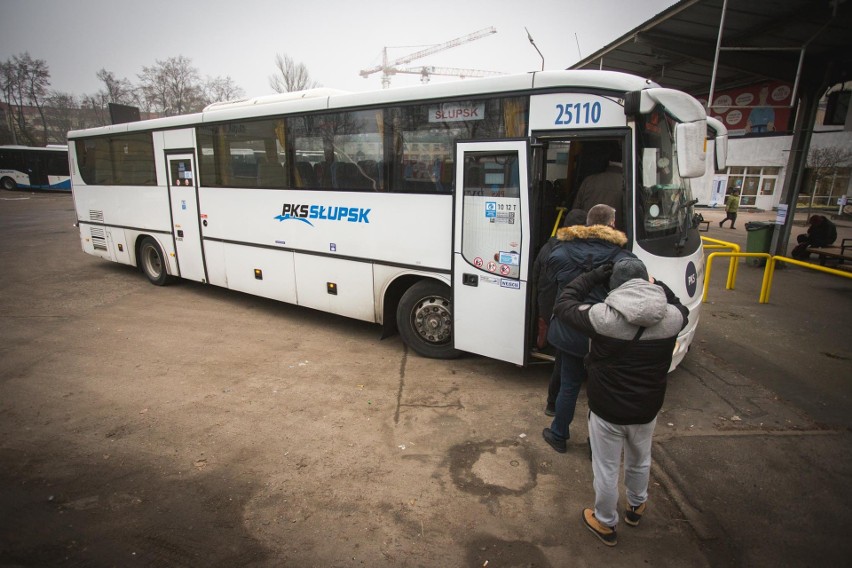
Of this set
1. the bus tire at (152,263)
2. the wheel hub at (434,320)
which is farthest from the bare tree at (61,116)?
the wheel hub at (434,320)

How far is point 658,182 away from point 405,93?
2.87m

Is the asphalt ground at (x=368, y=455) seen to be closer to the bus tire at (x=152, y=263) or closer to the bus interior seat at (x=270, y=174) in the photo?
the bus interior seat at (x=270, y=174)

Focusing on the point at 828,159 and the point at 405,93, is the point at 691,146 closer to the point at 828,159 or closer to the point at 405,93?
the point at 405,93

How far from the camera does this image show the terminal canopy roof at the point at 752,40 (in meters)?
8.72

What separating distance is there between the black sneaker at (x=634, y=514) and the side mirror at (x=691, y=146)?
256cm

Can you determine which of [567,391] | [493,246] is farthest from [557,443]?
[493,246]

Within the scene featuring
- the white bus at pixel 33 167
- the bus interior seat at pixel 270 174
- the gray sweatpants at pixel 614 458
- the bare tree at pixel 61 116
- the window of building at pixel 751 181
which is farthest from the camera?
the bare tree at pixel 61 116

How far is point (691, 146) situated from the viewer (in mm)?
3650

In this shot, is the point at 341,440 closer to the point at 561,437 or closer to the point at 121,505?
the point at 121,505

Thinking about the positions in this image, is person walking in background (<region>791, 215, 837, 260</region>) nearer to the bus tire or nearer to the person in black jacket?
the person in black jacket

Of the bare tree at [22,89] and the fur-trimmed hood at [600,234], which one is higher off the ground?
the bare tree at [22,89]

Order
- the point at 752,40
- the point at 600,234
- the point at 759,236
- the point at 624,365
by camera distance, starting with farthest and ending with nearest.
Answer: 1. the point at 759,236
2. the point at 752,40
3. the point at 600,234
4. the point at 624,365

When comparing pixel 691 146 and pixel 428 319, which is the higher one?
pixel 691 146

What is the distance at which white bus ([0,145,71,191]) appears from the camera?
3156 cm
